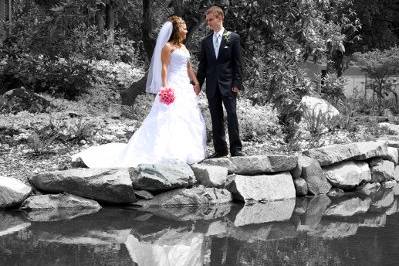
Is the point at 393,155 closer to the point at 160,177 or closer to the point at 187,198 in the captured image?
the point at 187,198

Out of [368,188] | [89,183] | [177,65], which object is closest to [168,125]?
[177,65]

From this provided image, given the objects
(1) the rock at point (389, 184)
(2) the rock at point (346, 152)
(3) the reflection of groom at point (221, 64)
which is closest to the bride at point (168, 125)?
(3) the reflection of groom at point (221, 64)

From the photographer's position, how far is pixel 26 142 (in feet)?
30.8

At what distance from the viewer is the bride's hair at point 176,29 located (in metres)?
8.55

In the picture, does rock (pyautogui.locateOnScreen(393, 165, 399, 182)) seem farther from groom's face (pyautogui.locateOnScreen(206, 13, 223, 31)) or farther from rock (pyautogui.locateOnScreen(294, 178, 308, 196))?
groom's face (pyautogui.locateOnScreen(206, 13, 223, 31))

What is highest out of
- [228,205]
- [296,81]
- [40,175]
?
[296,81]

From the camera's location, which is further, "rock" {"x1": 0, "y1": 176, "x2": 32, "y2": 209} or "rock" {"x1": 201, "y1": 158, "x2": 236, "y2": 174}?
"rock" {"x1": 201, "y1": 158, "x2": 236, "y2": 174}

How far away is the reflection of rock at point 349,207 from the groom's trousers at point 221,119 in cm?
156

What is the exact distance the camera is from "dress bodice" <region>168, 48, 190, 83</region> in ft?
28.6

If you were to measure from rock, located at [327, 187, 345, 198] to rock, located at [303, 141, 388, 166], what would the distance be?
1.35 feet

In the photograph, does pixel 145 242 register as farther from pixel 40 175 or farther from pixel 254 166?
pixel 254 166

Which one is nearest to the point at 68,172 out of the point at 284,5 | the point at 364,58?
the point at 284,5

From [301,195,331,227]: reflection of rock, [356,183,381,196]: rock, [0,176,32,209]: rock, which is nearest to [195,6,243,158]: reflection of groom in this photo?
[301,195,331,227]: reflection of rock

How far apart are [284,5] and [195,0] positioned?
1.52 meters
